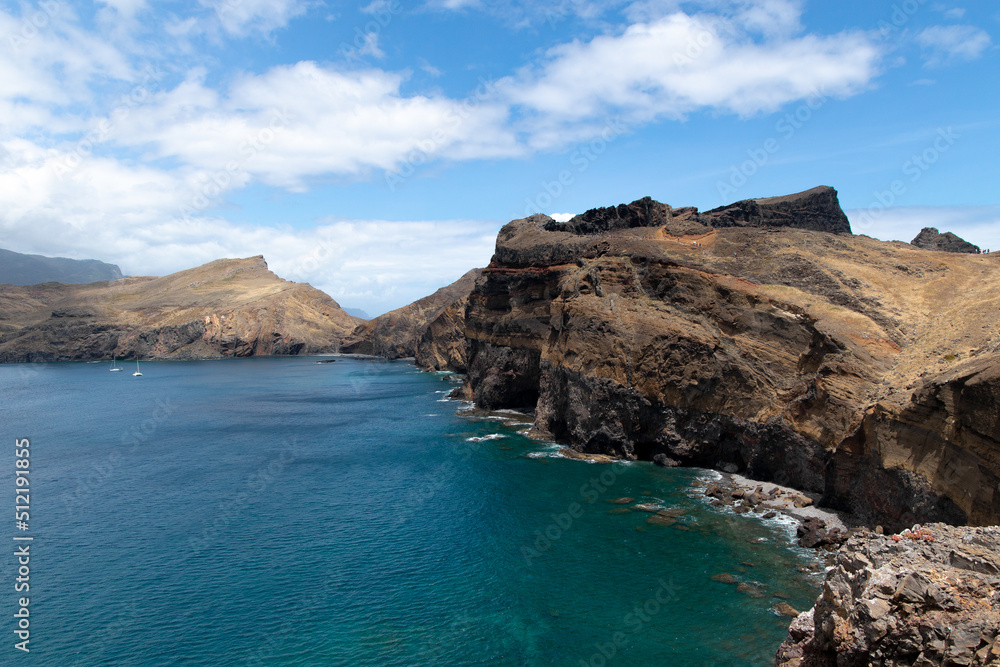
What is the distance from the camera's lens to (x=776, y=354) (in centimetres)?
5209

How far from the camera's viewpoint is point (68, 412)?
300 ft

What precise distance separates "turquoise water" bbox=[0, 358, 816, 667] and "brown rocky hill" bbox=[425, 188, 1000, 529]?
20.3 ft

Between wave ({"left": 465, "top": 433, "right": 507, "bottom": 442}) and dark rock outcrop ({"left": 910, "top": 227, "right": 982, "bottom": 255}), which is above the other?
dark rock outcrop ({"left": 910, "top": 227, "right": 982, "bottom": 255})

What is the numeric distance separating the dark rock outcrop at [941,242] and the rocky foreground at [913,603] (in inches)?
3069

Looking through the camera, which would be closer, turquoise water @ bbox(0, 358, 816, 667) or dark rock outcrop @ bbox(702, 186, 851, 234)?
turquoise water @ bbox(0, 358, 816, 667)

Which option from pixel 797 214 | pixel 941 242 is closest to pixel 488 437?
pixel 797 214

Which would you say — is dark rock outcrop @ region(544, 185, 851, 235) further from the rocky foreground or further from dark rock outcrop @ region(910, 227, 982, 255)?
the rocky foreground

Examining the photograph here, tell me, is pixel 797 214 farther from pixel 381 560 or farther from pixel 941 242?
pixel 381 560

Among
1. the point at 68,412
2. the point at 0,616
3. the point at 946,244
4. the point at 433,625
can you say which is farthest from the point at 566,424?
the point at 68,412

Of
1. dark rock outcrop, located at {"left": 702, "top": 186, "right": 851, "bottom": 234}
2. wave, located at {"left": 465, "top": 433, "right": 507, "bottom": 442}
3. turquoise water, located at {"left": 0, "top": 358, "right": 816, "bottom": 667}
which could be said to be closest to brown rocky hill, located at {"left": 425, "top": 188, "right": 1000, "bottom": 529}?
dark rock outcrop, located at {"left": 702, "top": 186, "right": 851, "bottom": 234}
